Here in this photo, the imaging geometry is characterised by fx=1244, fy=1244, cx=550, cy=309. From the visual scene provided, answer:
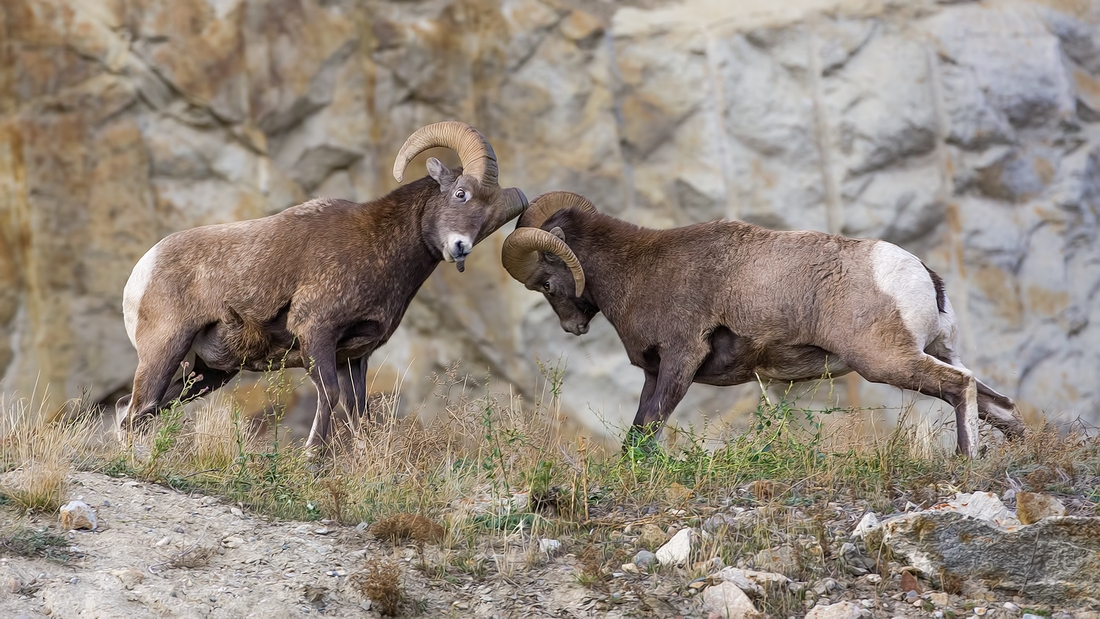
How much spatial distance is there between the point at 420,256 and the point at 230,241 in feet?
3.96

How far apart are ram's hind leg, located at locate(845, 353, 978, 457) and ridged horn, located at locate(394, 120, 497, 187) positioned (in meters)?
2.58

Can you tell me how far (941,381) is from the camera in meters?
6.66

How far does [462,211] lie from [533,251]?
0.57m

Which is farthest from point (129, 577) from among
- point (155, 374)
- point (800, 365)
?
point (800, 365)

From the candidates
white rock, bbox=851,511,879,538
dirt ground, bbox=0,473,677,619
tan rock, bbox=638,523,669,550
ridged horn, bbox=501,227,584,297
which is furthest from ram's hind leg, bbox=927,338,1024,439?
dirt ground, bbox=0,473,677,619

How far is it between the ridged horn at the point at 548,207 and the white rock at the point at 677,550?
123 inches

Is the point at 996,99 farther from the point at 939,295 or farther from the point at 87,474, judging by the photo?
the point at 87,474

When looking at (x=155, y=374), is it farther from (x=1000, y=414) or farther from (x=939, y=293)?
(x=1000, y=414)

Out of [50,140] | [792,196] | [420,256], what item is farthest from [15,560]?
[792,196]

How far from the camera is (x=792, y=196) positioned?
505 inches

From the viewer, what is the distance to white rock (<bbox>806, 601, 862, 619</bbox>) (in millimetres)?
4938

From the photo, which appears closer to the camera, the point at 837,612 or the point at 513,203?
the point at 837,612

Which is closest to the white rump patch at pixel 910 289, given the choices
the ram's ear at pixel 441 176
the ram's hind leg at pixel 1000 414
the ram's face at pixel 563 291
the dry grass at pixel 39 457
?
the ram's hind leg at pixel 1000 414

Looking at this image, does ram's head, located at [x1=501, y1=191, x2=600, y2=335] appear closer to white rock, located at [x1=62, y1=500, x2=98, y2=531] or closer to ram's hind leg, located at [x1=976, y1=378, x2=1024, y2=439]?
ram's hind leg, located at [x1=976, y1=378, x2=1024, y2=439]
